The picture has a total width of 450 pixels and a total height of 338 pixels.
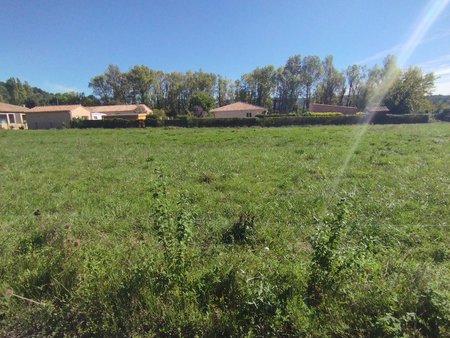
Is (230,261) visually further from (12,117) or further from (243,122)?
(12,117)

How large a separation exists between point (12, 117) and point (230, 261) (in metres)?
71.9

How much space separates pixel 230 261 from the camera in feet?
11.5

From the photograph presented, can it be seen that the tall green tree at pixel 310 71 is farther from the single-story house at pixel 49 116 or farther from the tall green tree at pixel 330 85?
the single-story house at pixel 49 116

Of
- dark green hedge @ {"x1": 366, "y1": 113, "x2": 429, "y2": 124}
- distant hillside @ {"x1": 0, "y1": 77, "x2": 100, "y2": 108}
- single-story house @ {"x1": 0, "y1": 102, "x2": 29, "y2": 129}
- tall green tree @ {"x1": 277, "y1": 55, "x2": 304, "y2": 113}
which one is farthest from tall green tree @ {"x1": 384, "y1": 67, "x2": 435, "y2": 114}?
distant hillside @ {"x1": 0, "y1": 77, "x2": 100, "y2": 108}

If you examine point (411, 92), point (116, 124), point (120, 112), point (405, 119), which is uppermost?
point (411, 92)

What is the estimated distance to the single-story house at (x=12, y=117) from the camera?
5528cm

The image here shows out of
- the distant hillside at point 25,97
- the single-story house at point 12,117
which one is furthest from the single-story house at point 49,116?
the distant hillside at point 25,97

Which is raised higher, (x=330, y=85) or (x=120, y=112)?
(x=330, y=85)

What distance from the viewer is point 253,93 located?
283 feet

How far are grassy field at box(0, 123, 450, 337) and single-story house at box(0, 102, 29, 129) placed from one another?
6060cm

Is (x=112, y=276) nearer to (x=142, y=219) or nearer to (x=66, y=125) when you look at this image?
(x=142, y=219)

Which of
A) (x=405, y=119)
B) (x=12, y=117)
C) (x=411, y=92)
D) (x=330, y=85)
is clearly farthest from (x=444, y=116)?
(x=12, y=117)

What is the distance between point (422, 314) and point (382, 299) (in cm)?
31

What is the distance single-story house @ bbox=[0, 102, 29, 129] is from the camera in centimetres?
5528
